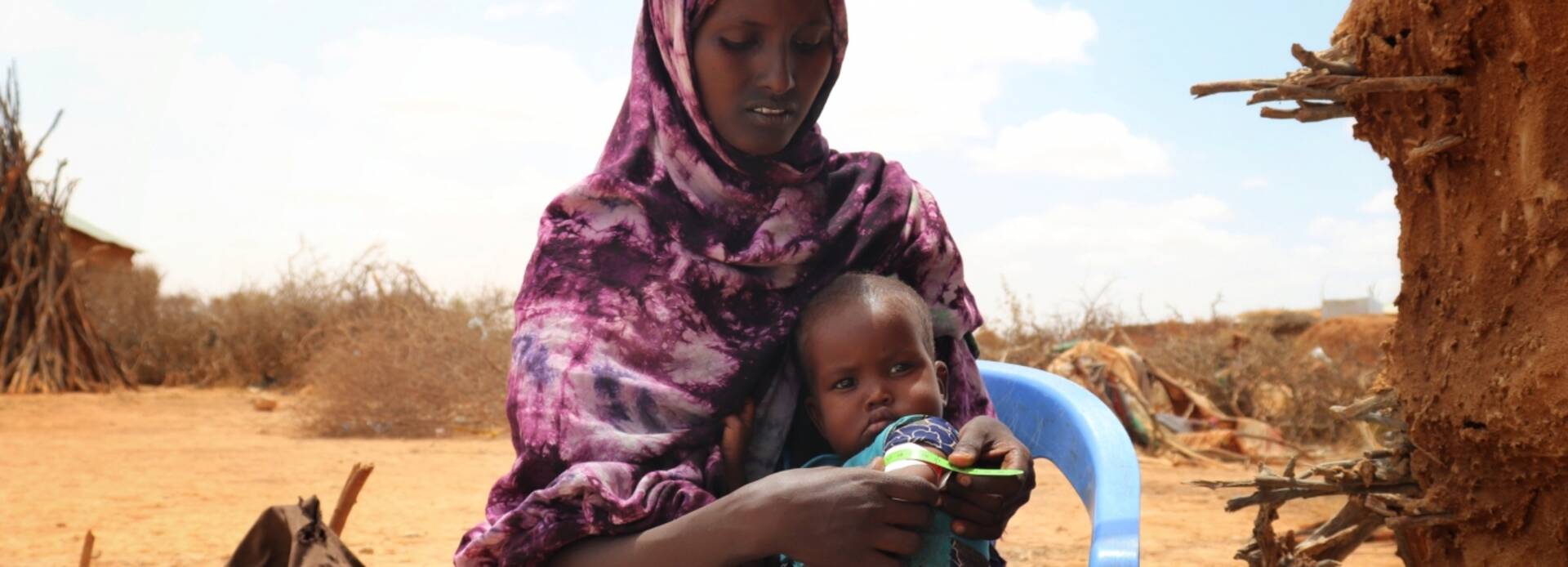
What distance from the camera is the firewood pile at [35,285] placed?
44.3ft

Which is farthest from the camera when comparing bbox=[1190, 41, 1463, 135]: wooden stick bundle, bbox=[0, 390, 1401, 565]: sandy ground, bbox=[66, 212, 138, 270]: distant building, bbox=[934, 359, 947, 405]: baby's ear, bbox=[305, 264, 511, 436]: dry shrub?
bbox=[66, 212, 138, 270]: distant building

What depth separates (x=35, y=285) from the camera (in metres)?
14.0

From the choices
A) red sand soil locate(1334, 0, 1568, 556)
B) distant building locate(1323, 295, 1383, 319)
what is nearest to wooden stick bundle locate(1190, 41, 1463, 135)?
red sand soil locate(1334, 0, 1568, 556)

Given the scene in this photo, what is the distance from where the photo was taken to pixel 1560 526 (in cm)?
255

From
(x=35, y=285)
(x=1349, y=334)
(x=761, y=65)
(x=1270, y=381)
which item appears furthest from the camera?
(x=1349, y=334)

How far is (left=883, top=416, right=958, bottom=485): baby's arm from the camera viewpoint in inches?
74.2

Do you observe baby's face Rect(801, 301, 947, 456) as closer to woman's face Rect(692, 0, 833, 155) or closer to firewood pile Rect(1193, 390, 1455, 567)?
woman's face Rect(692, 0, 833, 155)

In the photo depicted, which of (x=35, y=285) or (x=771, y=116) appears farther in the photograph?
(x=35, y=285)

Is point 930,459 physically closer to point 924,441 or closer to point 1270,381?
point 924,441

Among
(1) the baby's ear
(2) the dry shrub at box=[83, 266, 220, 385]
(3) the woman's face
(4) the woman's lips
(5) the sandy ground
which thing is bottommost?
(5) the sandy ground

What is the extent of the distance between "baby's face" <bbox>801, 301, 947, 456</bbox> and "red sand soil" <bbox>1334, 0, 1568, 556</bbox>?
1240mm

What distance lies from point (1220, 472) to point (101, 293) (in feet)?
52.4

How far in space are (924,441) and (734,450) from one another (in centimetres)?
41

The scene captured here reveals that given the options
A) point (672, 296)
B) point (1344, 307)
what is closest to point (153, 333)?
point (672, 296)
